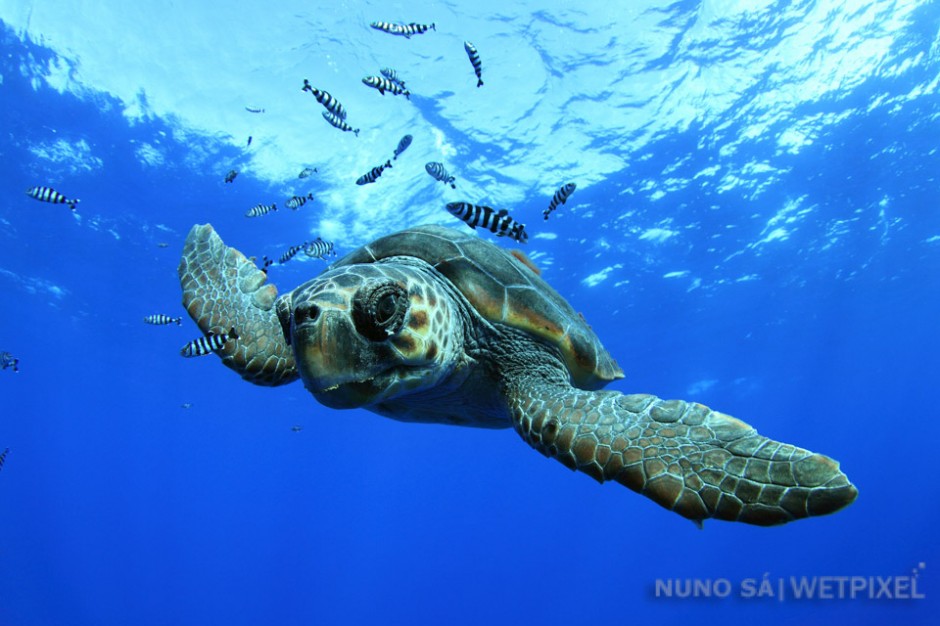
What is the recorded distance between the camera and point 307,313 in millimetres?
2410

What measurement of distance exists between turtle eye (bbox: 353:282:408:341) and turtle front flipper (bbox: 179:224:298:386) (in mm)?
1651

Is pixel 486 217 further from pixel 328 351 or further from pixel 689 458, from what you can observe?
pixel 689 458

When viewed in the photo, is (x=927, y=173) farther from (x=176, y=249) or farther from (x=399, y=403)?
(x=176, y=249)

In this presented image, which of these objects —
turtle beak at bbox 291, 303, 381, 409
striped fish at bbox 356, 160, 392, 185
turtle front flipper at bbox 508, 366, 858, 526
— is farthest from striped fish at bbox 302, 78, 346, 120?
turtle front flipper at bbox 508, 366, 858, 526

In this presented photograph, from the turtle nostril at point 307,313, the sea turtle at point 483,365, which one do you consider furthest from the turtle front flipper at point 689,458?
the turtle nostril at point 307,313

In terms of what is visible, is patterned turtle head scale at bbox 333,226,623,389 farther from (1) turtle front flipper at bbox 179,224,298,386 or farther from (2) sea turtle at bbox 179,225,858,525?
(1) turtle front flipper at bbox 179,224,298,386

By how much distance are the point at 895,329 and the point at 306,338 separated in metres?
42.9

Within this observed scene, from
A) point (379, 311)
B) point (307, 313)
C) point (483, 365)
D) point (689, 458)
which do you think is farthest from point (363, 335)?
point (689, 458)

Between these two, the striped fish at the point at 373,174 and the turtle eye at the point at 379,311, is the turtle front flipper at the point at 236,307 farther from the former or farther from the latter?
the striped fish at the point at 373,174

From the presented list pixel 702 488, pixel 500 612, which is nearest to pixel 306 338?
pixel 702 488

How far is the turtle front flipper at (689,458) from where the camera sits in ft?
6.56

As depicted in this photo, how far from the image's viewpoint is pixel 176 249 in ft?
64.4

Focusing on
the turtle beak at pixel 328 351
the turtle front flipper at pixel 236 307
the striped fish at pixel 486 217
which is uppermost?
the striped fish at pixel 486 217

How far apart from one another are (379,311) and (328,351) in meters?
0.32
